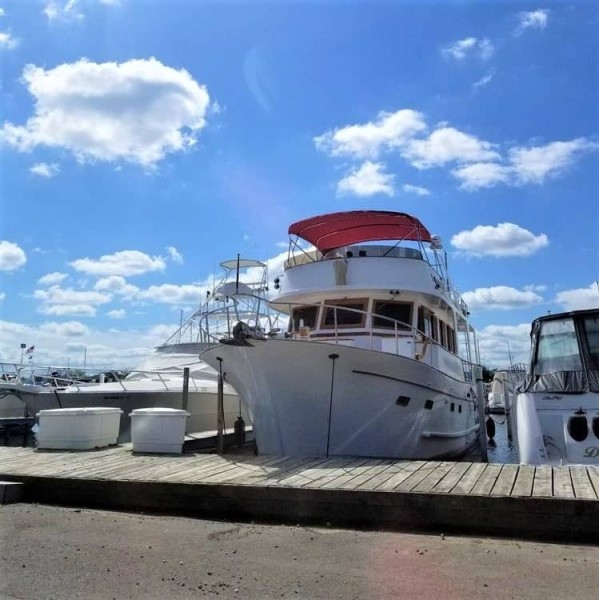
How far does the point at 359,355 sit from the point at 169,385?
31.1ft

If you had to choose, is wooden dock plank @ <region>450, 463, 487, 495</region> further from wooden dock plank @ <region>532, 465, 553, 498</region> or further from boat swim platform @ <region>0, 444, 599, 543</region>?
wooden dock plank @ <region>532, 465, 553, 498</region>

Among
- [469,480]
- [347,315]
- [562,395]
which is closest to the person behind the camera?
[469,480]

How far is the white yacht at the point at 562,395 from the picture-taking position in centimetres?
813

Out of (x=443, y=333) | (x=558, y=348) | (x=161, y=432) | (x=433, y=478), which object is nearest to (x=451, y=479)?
(x=433, y=478)

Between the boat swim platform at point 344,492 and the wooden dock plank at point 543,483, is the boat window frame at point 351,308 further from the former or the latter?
the wooden dock plank at point 543,483

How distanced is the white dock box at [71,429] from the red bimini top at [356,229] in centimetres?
626

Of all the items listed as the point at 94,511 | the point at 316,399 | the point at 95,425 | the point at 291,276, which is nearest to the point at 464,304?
the point at 291,276

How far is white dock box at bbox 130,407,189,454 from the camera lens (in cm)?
910

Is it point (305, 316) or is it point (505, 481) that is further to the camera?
point (305, 316)

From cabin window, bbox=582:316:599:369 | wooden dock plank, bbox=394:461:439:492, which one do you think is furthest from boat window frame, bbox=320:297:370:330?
wooden dock plank, bbox=394:461:439:492

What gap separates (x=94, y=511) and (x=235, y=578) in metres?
3.01

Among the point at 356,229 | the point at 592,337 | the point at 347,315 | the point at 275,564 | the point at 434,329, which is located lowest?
the point at 275,564

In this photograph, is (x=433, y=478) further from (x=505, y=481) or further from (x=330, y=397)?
(x=330, y=397)

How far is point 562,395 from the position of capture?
28.6 feet
